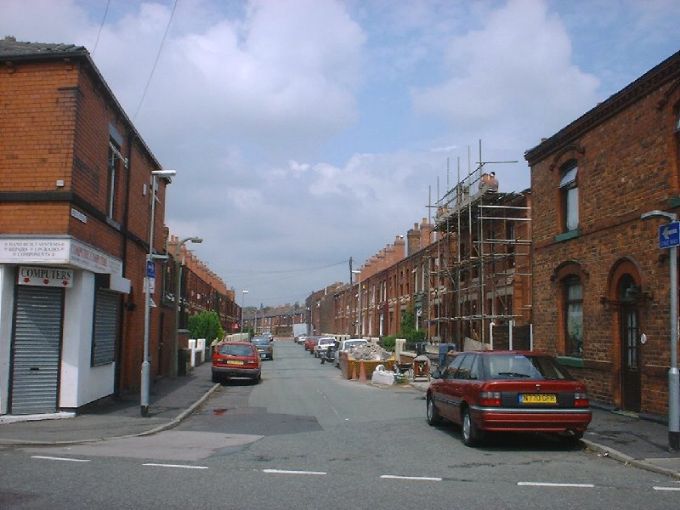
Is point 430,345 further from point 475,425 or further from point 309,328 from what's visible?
point 309,328

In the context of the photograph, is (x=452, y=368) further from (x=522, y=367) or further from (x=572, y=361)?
(x=572, y=361)

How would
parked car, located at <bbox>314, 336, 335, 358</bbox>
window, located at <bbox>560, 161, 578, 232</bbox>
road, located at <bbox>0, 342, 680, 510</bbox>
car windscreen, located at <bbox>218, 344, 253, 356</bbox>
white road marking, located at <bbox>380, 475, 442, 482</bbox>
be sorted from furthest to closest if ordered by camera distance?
parked car, located at <bbox>314, 336, 335, 358</bbox>, car windscreen, located at <bbox>218, 344, 253, 356</bbox>, window, located at <bbox>560, 161, 578, 232</bbox>, white road marking, located at <bbox>380, 475, 442, 482</bbox>, road, located at <bbox>0, 342, 680, 510</bbox>

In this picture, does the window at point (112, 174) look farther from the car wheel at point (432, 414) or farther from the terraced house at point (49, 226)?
the car wheel at point (432, 414)

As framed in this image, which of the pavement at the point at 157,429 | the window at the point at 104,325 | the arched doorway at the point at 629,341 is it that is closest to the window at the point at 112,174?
the window at the point at 104,325

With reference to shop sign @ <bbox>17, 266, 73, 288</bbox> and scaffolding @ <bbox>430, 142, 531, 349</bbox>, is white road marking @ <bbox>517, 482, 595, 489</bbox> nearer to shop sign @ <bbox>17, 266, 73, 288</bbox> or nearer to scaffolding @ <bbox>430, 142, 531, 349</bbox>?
Answer: shop sign @ <bbox>17, 266, 73, 288</bbox>

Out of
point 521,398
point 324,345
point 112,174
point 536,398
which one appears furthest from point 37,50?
point 324,345

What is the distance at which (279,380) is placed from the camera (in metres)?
28.8

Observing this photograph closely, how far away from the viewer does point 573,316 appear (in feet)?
57.4

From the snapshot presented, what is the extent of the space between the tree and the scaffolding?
16.2m

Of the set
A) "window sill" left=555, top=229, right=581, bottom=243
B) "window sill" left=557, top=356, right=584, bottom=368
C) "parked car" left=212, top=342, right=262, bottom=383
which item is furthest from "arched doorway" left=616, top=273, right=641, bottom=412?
"parked car" left=212, top=342, right=262, bottom=383

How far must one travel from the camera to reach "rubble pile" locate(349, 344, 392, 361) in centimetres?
2947

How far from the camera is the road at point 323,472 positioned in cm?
725

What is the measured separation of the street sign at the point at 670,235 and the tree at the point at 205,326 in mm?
34717

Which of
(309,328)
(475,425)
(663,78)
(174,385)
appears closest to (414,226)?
(174,385)
